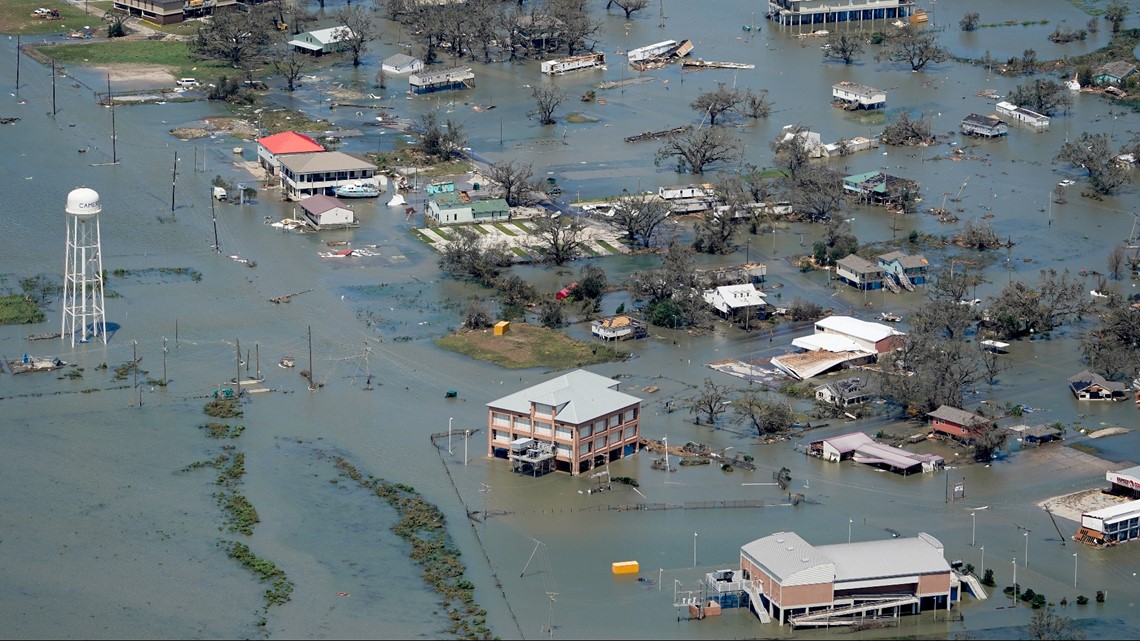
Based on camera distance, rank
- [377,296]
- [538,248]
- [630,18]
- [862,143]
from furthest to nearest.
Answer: [630,18]
[862,143]
[538,248]
[377,296]

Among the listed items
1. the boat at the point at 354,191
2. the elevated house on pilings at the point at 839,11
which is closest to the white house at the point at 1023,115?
the elevated house on pilings at the point at 839,11

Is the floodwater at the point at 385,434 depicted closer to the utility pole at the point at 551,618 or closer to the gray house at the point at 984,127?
the utility pole at the point at 551,618

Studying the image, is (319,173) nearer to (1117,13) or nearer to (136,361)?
(136,361)

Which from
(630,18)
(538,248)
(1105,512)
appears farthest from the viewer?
(630,18)

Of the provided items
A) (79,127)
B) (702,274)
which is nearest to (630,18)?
(79,127)

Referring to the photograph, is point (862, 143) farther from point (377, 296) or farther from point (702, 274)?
point (377, 296)

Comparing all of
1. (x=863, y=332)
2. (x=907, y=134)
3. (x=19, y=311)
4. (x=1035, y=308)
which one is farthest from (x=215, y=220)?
(x=907, y=134)
